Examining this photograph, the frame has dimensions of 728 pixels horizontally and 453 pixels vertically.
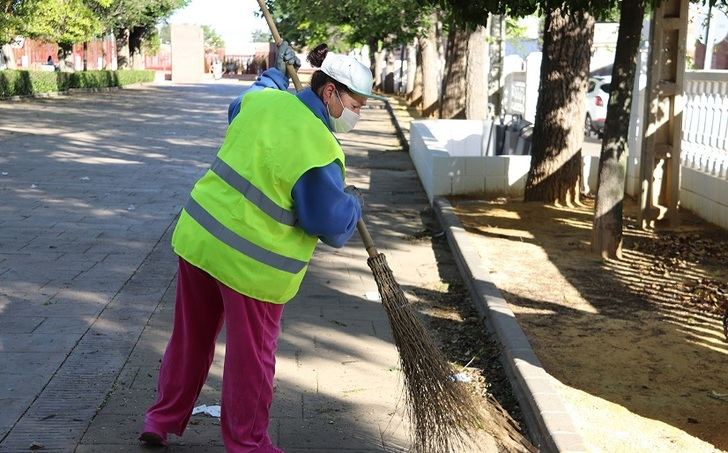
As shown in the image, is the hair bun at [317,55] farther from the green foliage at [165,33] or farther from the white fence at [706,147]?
the green foliage at [165,33]

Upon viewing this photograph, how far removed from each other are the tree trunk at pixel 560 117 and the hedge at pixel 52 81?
2315cm

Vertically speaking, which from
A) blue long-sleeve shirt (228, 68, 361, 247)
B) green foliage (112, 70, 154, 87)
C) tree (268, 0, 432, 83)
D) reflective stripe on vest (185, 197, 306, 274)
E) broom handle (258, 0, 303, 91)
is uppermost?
tree (268, 0, 432, 83)

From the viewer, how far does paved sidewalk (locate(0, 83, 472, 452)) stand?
4496 millimetres

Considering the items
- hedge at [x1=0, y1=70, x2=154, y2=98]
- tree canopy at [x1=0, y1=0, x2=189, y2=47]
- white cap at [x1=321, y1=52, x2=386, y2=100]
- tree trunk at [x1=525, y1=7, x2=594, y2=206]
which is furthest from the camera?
hedge at [x1=0, y1=70, x2=154, y2=98]

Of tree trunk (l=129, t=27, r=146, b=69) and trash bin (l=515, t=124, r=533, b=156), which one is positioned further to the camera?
tree trunk (l=129, t=27, r=146, b=69)

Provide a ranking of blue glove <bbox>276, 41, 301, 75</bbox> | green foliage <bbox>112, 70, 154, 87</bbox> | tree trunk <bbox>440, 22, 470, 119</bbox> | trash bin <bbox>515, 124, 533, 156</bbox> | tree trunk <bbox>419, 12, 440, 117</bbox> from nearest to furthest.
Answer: blue glove <bbox>276, 41, 301, 75</bbox>
trash bin <bbox>515, 124, 533, 156</bbox>
tree trunk <bbox>440, 22, 470, 119</bbox>
tree trunk <bbox>419, 12, 440, 117</bbox>
green foliage <bbox>112, 70, 154, 87</bbox>

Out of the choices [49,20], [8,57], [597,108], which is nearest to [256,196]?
[597,108]

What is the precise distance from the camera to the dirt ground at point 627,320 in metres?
4.62

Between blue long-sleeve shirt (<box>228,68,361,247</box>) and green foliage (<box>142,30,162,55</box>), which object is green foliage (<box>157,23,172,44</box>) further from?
blue long-sleeve shirt (<box>228,68,361,247</box>)

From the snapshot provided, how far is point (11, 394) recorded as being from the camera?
4723 millimetres

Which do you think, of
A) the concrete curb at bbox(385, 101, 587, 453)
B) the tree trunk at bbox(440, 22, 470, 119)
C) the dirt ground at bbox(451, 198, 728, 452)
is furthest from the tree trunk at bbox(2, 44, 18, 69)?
the concrete curb at bbox(385, 101, 587, 453)

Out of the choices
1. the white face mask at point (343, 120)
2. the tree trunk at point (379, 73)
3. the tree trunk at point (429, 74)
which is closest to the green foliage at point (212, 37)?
the tree trunk at point (379, 73)

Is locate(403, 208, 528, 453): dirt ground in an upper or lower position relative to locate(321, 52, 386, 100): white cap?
lower

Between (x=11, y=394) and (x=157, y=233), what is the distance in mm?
4375
